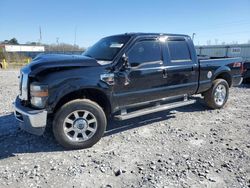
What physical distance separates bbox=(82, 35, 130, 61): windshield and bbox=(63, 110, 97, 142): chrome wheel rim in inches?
48.1

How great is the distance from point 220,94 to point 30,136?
5085 millimetres

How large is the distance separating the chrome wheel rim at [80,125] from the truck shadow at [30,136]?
1.10ft

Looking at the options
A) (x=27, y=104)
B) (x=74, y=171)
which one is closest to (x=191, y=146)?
(x=74, y=171)

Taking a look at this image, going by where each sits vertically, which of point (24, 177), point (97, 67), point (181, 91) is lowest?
point (24, 177)

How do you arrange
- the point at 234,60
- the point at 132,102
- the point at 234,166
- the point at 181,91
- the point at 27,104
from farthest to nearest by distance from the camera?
the point at 234,60 < the point at 181,91 < the point at 132,102 < the point at 27,104 < the point at 234,166

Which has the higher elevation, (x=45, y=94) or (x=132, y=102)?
(x=45, y=94)

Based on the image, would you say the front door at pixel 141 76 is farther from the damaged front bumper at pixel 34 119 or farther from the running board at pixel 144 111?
the damaged front bumper at pixel 34 119

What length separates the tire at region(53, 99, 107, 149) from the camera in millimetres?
3953

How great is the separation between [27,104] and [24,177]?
1282 millimetres

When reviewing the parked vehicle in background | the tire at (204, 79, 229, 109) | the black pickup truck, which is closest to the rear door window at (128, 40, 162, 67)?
the black pickup truck

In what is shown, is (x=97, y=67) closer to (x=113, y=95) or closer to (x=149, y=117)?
(x=113, y=95)

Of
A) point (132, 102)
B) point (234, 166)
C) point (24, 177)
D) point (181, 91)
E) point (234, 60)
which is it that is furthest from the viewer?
point (234, 60)

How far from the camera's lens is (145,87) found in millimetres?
4887

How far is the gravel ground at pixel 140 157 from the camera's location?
10.6ft
